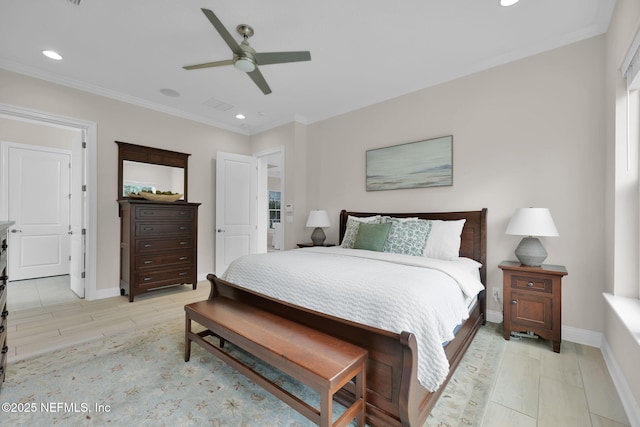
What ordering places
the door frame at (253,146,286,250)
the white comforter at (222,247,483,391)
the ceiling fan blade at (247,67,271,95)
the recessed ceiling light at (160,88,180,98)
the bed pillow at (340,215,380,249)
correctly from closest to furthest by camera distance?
1. the white comforter at (222,247,483,391)
2. the ceiling fan blade at (247,67,271,95)
3. the bed pillow at (340,215,380,249)
4. the recessed ceiling light at (160,88,180,98)
5. the door frame at (253,146,286,250)

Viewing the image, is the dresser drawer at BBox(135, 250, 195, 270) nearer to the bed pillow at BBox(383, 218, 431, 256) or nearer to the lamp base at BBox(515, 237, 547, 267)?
the bed pillow at BBox(383, 218, 431, 256)

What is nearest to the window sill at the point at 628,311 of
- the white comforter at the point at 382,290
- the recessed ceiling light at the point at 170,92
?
the white comforter at the point at 382,290

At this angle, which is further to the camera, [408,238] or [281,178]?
[281,178]

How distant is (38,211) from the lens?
15.8ft

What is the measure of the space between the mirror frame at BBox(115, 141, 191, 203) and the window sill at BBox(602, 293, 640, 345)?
4915 mm

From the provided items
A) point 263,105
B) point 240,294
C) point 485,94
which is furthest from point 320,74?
point 240,294

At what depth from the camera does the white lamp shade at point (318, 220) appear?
412 cm

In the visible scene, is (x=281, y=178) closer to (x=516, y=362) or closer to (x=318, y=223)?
(x=318, y=223)

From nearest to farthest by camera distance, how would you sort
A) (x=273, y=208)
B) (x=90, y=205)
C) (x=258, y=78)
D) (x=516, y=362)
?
(x=516, y=362), (x=258, y=78), (x=90, y=205), (x=273, y=208)

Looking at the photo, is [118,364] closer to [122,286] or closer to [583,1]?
[122,286]

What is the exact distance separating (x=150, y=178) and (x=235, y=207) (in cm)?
137

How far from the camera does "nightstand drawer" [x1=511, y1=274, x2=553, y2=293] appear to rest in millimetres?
2324

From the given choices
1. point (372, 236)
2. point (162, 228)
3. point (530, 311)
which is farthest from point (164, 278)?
point (530, 311)

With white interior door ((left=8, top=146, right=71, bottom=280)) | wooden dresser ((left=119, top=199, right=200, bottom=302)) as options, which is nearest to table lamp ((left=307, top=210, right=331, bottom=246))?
wooden dresser ((left=119, top=199, right=200, bottom=302))
